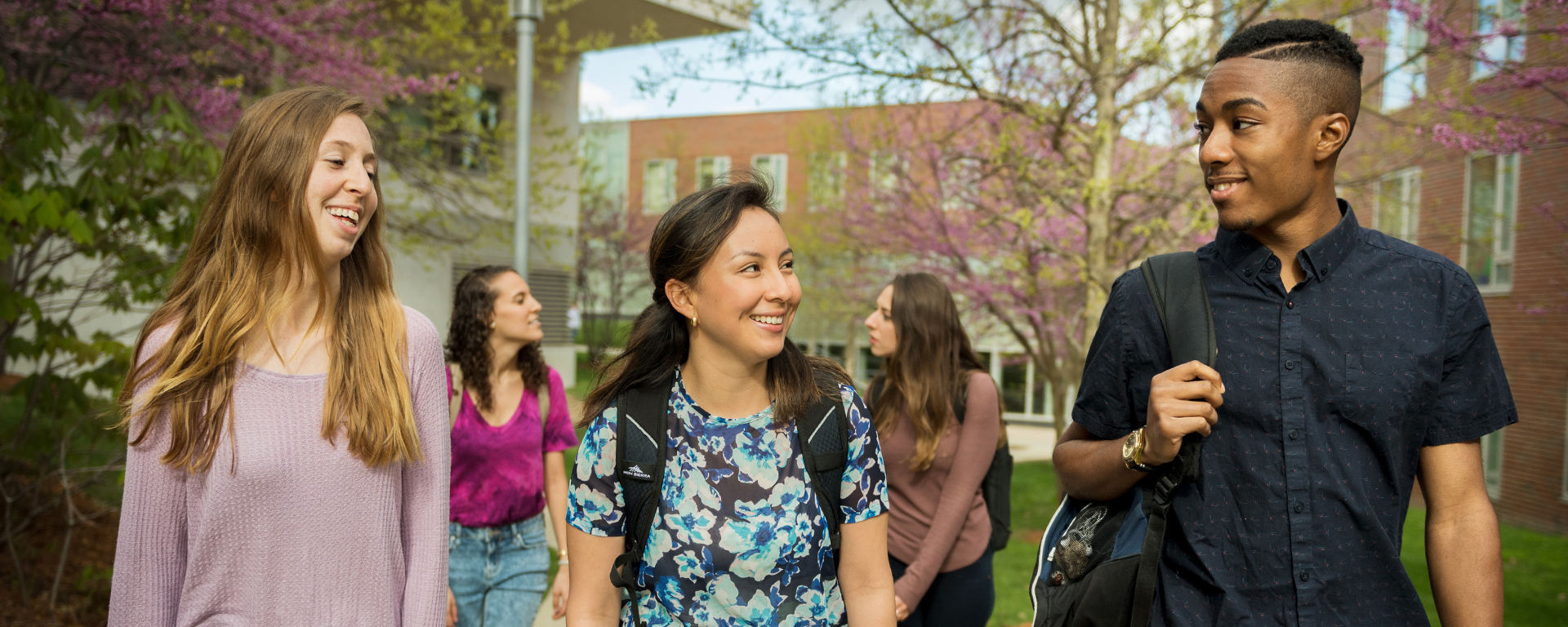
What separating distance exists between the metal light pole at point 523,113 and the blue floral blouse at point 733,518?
168 inches

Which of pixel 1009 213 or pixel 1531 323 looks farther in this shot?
pixel 1531 323

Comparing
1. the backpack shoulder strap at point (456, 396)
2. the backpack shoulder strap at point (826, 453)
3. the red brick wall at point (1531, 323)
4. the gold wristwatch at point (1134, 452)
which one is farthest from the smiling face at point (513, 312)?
the red brick wall at point (1531, 323)

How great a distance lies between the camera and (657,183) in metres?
32.1

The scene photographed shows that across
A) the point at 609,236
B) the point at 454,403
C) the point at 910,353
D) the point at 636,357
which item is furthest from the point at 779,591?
the point at 609,236

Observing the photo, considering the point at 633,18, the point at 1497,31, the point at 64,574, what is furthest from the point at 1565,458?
the point at 64,574

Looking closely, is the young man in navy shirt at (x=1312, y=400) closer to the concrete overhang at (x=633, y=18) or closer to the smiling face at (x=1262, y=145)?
the smiling face at (x=1262, y=145)

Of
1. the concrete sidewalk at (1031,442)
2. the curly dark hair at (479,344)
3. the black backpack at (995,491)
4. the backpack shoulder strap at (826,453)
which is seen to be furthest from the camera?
the concrete sidewalk at (1031,442)

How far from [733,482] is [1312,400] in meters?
1.26

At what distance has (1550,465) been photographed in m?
13.8

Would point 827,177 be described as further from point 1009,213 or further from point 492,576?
point 492,576

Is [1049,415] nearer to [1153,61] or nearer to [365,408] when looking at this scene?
[1153,61]

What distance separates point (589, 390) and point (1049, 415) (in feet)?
90.4

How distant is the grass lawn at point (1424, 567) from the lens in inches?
309

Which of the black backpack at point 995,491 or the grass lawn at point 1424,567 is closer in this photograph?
the black backpack at point 995,491
